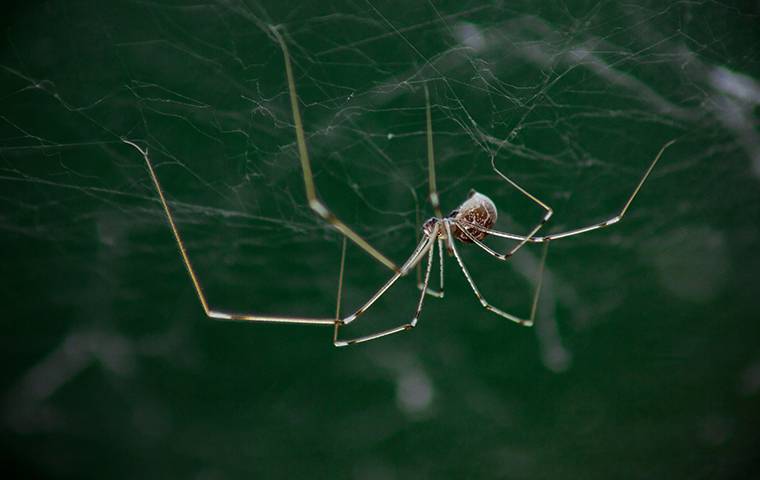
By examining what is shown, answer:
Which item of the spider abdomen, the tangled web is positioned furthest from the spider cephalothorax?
the tangled web

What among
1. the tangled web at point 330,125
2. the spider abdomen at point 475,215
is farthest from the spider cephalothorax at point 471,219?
the tangled web at point 330,125

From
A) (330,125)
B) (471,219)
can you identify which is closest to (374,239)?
(330,125)

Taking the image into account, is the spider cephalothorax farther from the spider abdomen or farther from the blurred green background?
the blurred green background

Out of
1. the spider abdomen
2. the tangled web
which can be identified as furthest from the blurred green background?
the spider abdomen

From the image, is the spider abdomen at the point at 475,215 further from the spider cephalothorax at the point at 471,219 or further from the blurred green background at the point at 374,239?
the blurred green background at the point at 374,239

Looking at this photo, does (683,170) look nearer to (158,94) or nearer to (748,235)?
(748,235)

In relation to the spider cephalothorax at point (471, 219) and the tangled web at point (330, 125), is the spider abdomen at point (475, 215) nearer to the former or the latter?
the spider cephalothorax at point (471, 219)

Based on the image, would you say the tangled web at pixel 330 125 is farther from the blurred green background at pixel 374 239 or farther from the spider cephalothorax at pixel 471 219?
the spider cephalothorax at pixel 471 219

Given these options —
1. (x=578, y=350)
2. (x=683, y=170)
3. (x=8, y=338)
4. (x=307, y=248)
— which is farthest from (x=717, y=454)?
(x=8, y=338)

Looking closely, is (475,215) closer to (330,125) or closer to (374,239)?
(330,125)
